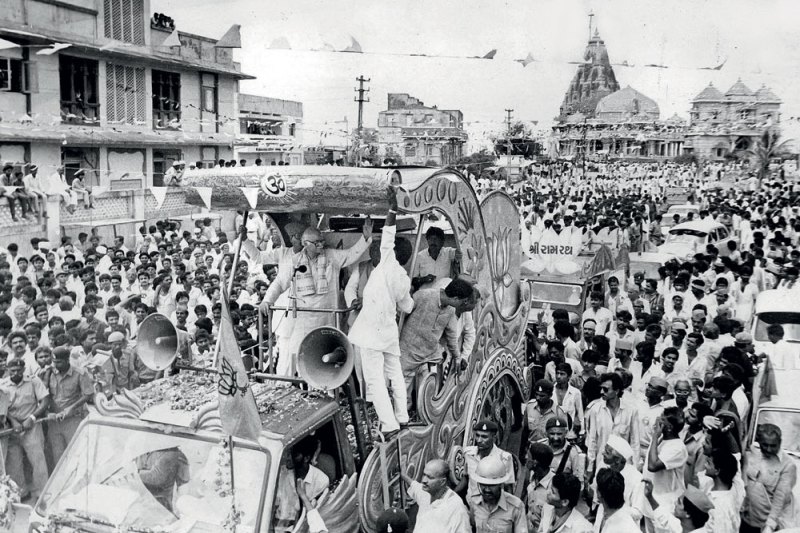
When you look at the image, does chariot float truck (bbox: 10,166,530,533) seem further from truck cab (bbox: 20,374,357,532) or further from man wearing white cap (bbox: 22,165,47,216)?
man wearing white cap (bbox: 22,165,47,216)

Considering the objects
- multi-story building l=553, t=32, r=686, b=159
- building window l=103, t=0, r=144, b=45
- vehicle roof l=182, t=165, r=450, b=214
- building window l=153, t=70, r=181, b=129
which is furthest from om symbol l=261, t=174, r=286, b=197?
multi-story building l=553, t=32, r=686, b=159

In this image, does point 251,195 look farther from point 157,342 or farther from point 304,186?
point 157,342

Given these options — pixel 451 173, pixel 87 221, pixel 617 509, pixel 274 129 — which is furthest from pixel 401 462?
pixel 274 129

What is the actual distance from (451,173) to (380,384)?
74.0 inches

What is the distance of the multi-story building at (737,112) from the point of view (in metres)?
37.1

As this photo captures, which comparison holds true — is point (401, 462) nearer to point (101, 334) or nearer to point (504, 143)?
point (101, 334)

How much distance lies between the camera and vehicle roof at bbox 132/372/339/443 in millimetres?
4562

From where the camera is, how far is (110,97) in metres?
25.6

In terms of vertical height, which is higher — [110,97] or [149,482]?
[110,97]

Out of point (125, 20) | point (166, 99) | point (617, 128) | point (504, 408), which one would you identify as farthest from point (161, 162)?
point (617, 128)

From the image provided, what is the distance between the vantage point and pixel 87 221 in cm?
1883

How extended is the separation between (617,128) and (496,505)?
245 ft

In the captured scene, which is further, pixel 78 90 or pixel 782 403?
pixel 78 90

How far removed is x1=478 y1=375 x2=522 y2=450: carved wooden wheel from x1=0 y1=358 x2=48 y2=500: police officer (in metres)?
4.10
